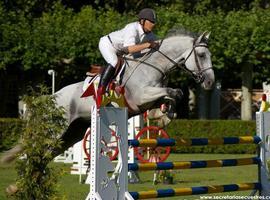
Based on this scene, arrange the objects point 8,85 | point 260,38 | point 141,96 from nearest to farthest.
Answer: point 141,96 < point 260,38 < point 8,85

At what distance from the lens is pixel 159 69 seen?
9.41 meters

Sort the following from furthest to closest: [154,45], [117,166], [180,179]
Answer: [180,179] < [154,45] < [117,166]

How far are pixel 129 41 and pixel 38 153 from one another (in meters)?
2.29

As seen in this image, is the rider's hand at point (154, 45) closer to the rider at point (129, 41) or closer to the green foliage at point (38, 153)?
the rider at point (129, 41)

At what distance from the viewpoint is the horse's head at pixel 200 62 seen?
930 cm

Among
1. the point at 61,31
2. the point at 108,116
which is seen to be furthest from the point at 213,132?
the point at 108,116

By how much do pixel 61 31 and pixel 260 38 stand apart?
23.9ft

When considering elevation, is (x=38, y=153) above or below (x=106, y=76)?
below

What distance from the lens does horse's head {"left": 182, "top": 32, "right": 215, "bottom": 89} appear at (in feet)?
30.5

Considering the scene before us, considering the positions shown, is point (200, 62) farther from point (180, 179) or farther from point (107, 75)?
point (180, 179)

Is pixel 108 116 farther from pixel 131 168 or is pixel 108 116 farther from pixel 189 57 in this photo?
pixel 189 57

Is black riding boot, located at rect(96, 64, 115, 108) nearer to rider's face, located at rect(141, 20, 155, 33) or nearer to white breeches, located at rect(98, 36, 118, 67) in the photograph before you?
white breeches, located at rect(98, 36, 118, 67)

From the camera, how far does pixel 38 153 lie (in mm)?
7438

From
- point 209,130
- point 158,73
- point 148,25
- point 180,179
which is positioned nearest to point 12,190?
point 158,73
